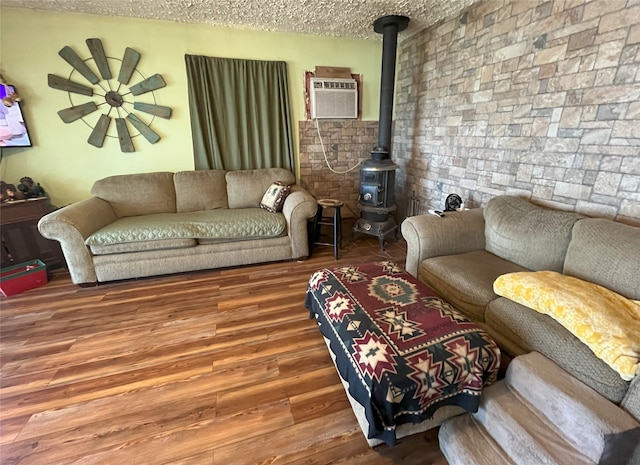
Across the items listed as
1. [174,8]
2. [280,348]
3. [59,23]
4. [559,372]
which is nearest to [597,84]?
[559,372]

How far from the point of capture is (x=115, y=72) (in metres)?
2.90

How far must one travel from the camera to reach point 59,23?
2670 mm

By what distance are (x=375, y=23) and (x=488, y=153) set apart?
1.74 metres

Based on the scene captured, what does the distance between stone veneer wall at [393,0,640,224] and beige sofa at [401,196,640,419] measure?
0.91 ft

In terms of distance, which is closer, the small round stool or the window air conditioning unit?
the small round stool

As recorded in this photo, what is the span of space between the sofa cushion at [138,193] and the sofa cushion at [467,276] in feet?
8.66

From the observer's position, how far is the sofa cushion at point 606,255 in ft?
4.36

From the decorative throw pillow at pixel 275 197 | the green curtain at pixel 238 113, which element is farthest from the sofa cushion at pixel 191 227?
the green curtain at pixel 238 113

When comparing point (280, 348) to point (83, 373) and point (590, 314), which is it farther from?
point (590, 314)

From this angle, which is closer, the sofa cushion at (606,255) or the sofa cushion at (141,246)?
the sofa cushion at (606,255)

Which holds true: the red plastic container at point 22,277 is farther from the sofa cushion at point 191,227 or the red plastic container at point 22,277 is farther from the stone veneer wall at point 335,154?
the stone veneer wall at point 335,154

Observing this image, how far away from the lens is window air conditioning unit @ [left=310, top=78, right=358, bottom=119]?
3.41 metres

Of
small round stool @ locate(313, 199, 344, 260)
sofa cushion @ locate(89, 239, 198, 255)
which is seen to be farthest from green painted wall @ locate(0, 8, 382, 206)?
small round stool @ locate(313, 199, 344, 260)

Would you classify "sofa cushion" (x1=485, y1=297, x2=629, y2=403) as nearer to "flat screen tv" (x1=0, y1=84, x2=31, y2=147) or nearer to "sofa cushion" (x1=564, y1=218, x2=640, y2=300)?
"sofa cushion" (x1=564, y1=218, x2=640, y2=300)
